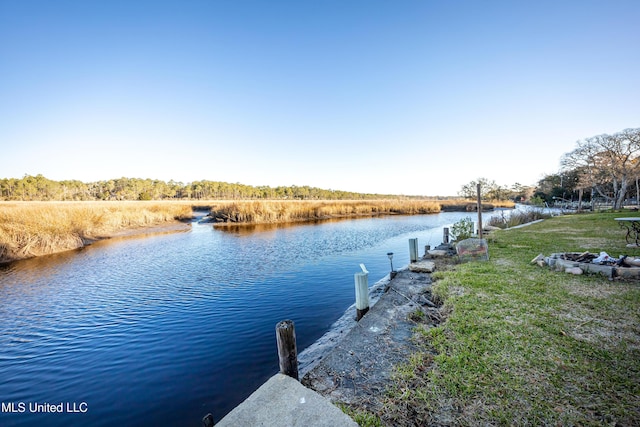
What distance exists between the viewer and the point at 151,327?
21.6 ft

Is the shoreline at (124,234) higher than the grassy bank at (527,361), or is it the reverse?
the shoreline at (124,234)

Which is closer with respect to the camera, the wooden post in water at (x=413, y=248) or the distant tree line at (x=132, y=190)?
the wooden post in water at (x=413, y=248)

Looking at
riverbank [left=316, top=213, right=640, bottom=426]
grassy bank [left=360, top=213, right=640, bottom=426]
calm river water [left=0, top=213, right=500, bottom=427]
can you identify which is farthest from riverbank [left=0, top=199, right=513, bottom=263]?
grassy bank [left=360, top=213, right=640, bottom=426]

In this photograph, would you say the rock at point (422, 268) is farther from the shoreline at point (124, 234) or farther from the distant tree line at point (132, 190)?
the distant tree line at point (132, 190)

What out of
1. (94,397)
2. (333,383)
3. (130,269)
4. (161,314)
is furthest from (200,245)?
(333,383)

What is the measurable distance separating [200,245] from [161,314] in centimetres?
1028

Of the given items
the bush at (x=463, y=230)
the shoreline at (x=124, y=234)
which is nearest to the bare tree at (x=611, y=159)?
the bush at (x=463, y=230)

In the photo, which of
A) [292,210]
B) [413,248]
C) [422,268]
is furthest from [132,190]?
[422,268]

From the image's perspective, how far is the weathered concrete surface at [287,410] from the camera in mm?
2833

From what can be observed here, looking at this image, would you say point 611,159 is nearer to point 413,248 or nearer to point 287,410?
point 413,248

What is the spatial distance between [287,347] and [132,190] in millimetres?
96761

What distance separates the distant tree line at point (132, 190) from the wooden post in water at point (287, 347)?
78.8m

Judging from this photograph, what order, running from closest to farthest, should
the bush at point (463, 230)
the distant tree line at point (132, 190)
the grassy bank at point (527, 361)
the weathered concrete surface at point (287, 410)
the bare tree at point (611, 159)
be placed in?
the grassy bank at point (527, 361) < the weathered concrete surface at point (287, 410) < the bush at point (463, 230) < the bare tree at point (611, 159) < the distant tree line at point (132, 190)

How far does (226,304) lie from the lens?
313 inches
